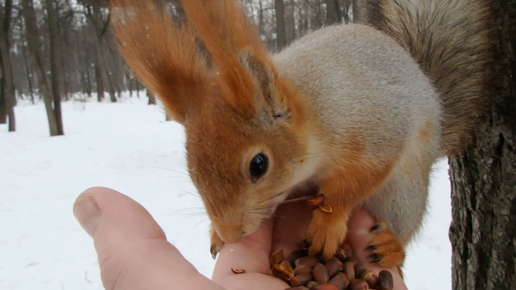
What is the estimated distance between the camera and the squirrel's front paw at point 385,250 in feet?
4.54

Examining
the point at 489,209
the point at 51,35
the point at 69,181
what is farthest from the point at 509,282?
the point at 51,35

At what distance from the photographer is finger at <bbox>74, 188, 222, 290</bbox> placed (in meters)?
0.91

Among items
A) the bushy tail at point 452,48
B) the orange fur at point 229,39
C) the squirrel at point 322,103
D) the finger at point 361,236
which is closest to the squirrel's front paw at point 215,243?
the squirrel at point 322,103

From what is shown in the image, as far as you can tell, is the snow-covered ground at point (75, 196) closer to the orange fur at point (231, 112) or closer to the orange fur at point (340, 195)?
the orange fur at point (231, 112)

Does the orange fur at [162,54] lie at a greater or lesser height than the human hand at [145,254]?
greater

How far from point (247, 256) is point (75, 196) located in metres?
3.57

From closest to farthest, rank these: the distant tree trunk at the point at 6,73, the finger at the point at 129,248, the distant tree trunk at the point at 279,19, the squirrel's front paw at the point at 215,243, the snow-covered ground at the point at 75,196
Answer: the finger at the point at 129,248 → the squirrel's front paw at the point at 215,243 → the snow-covered ground at the point at 75,196 → the distant tree trunk at the point at 279,19 → the distant tree trunk at the point at 6,73

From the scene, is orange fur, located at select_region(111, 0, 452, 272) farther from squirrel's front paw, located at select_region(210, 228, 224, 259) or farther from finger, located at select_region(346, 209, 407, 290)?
squirrel's front paw, located at select_region(210, 228, 224, 259)

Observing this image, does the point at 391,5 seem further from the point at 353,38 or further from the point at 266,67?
the point at 266,67

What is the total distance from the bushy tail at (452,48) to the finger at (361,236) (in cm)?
39

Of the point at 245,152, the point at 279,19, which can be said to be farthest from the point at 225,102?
the point at 279,19

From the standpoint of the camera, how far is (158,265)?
93cm

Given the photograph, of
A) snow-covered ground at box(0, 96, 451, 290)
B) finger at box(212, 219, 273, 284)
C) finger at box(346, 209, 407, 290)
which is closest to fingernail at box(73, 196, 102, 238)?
snow-covered ground at box(0, 96, 451, 290)

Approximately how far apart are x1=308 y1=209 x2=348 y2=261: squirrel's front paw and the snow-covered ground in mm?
345
